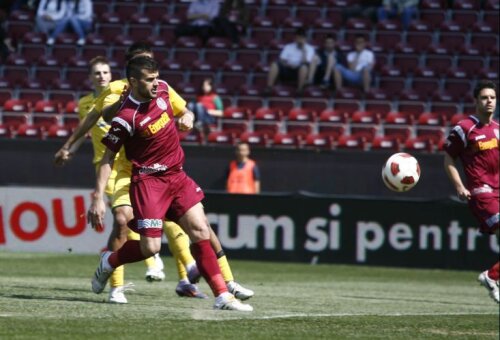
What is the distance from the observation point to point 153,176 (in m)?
9.93

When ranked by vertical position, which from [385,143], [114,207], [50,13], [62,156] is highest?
[50,13]

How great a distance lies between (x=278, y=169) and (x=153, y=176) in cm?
1043

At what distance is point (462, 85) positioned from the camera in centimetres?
2328

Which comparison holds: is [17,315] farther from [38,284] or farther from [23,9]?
[23,9]

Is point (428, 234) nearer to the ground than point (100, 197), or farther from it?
nearer to the ground

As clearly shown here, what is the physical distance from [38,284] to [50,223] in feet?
19.1

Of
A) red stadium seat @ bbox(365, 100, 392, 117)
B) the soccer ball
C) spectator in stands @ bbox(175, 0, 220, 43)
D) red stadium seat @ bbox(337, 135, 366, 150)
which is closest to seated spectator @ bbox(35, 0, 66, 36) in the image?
spectator in stands @ bbox(175, 0, 220, 43)

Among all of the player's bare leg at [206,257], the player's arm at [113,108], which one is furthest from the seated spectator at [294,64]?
the player's bare leg at [206,257]

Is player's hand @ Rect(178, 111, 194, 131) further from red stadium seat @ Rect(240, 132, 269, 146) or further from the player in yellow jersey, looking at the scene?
red stadium seat @ Rect(240, 132, 269, 146)

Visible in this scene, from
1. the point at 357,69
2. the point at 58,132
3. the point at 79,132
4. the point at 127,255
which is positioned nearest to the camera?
the point at 127,255

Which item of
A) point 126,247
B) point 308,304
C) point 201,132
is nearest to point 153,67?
point 126,247

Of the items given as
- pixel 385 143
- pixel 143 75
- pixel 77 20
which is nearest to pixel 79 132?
pixel 143 75

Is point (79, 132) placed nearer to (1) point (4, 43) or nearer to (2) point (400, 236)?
(2) point (400, 236)

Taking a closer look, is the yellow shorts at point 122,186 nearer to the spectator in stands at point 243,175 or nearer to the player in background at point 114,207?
the player in background at point 114,207
